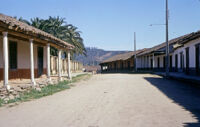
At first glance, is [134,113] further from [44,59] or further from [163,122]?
[44,59]

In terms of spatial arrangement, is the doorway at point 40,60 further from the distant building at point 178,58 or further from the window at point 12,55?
the distant building at point 178,58

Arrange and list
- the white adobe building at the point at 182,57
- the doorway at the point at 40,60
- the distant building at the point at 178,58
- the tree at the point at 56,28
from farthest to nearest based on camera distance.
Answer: the tree at the point at 56,28, the distant building at the point at 178,58, the white adobe building at the point at 182,57, the doorway at the point at 40,60

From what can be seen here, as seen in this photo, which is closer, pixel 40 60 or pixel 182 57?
pixel 40 60

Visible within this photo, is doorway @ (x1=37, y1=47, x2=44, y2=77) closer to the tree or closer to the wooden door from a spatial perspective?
the wooden door

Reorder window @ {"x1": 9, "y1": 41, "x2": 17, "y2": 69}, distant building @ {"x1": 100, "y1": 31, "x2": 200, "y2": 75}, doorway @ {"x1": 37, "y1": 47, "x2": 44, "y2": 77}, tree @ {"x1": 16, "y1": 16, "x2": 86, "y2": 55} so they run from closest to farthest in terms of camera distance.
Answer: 1. window @ {"x1": 9, "y1": 41, "x2": 17, "y2": 69}
2. doorway @ {"x1": 37, "y1": 47, "x2": 44, "y2": 77}
3. distant building @ {"x1": 100, "y1": 31, "x2": 200, "y2": 75}
4. tree @ {"x1": 16, "y1": 16, "x2": 86, "y2": 55}

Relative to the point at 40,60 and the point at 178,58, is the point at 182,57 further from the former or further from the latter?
the point at 40,60

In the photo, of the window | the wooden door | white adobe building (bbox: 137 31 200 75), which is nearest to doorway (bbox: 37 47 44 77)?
the wooden door

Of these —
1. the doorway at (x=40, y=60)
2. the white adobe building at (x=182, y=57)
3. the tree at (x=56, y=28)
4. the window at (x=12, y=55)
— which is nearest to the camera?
the window at (x=12, y=55)

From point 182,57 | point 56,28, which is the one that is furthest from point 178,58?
point 56,28

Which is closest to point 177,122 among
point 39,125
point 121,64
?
point 39,125

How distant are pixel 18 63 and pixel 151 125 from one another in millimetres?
10312

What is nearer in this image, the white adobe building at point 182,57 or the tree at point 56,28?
the white adobe building at point 182,57

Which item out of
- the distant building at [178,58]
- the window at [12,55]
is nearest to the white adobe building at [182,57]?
the distant building at [178,58]

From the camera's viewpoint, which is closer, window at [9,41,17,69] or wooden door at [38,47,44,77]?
window at [9,41,17,69]
